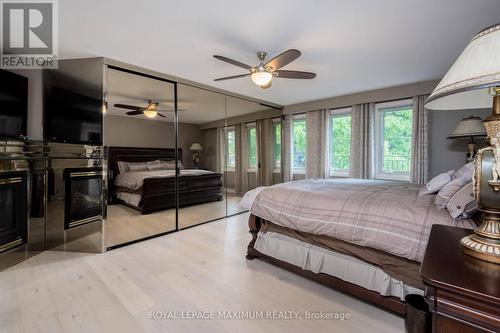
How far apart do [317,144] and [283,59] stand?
9.97 feet

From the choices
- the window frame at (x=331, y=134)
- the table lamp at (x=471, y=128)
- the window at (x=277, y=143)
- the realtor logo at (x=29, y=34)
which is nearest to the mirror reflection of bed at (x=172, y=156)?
the window at (x=277, y=143)

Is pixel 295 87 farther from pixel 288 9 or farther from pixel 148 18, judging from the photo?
pixel 148 18

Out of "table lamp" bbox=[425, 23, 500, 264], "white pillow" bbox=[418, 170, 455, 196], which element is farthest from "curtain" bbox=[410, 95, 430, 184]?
"table lamp" bbox=[425, 23, 500, 264]

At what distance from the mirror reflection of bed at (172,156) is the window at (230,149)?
19 mm

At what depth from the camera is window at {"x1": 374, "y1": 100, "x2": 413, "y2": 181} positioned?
164 inches

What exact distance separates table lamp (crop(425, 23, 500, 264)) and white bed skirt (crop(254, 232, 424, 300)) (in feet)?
3.38

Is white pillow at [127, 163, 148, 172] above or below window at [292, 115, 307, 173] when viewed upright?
below

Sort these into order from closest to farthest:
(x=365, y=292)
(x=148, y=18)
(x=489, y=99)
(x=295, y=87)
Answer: (x=489, y=99)
(x=365, y=292)
(x=148, y=18)
(x=295, y=87)

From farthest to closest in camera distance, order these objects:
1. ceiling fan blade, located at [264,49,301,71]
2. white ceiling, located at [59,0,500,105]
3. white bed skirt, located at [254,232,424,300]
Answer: ceiling fan blade, located at [264,49,301,71] → white ceiling, located at [59,0,500,105] → white bed skirt, located at [254,232,424,300]

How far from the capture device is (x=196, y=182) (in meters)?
4.34

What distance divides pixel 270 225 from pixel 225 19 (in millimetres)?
2072

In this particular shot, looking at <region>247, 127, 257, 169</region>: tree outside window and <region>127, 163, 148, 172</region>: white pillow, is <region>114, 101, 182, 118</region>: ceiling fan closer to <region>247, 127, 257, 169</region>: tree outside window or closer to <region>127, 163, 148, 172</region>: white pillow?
<region>127, 163, 148, 172</region>: white pillow

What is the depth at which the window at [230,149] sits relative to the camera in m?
4.55

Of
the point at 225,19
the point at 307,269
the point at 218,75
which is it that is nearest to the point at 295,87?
the point at 218,75
